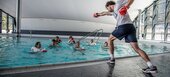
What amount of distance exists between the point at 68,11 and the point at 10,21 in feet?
21.7

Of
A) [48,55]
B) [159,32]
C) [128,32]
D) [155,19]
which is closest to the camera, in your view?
[128,32]

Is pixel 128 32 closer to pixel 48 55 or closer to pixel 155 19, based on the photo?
pixel 48 55

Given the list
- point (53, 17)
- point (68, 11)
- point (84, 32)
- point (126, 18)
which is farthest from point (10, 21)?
point (126, 18)

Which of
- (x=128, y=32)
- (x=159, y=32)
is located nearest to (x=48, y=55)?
(x=128, y=32)

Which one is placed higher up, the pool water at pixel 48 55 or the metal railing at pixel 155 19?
the metal railing at pixel 155 19

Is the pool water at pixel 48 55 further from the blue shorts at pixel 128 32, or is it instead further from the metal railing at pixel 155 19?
the metal railing at pixel 155 19

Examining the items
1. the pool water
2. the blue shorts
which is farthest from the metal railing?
the blue shorts

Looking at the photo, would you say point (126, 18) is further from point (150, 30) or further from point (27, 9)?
point (27, 9)

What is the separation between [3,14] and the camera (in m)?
22.1

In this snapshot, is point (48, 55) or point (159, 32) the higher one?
point (159, 32)

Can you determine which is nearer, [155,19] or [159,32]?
[159,32]

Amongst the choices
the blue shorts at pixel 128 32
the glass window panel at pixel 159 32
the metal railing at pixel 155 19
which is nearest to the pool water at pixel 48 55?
the blue shorts at pixel 128 32

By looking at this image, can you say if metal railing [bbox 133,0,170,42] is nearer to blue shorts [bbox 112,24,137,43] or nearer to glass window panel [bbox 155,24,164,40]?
glass window panel [bbox 155,24,164,40]

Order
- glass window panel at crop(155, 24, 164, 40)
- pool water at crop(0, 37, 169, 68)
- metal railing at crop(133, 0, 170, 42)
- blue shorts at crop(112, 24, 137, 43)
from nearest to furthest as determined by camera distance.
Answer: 1. blue shorts at crop(112, 24, 137, 43)
2. pool water at crop(0, 37, 169, 68)
3. metal railing at crop(133, 0, 170, 42)
4. glass window panel at crop(155, 24, 164, 40)
